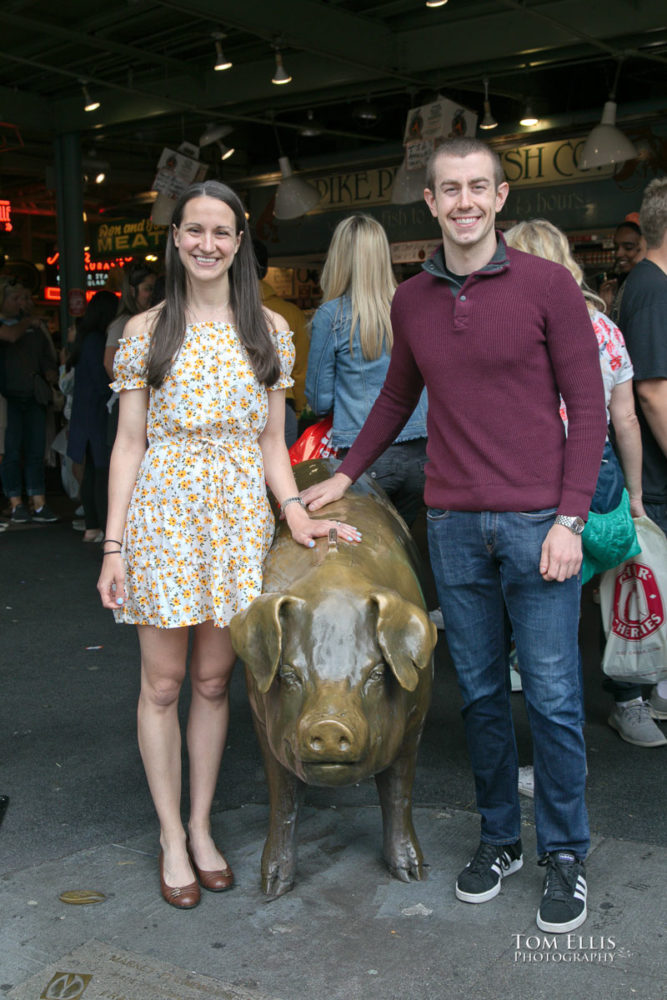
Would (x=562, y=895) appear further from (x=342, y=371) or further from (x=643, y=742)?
(x=342, y=371)

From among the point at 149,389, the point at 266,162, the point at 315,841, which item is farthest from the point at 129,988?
the point at 266,162

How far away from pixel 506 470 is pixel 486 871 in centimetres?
119

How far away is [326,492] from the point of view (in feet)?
10.6

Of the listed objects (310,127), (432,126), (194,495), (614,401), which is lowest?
(194,495)

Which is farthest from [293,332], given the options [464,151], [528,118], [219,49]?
[528,118]

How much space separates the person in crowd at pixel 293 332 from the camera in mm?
5421

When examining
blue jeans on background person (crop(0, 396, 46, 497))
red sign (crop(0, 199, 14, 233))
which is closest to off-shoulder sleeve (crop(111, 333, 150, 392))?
blue jeans on background person (crop(0, 396, 46, 497))

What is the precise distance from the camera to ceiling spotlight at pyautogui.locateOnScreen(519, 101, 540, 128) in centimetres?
932

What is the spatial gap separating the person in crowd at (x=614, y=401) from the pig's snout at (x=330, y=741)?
1.51 meters

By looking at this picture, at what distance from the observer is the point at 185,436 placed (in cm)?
297

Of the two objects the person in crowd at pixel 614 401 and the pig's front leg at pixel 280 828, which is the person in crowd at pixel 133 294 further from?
the pig's front leg at pixel 280 828

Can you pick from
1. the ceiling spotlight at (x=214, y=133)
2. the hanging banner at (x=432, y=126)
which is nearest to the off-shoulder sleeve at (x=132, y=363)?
the hanging banner at (x=432, y=126)

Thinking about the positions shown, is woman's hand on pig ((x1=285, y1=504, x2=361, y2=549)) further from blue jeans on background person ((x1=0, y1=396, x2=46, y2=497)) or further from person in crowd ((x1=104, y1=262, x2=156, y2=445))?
blue jeans on background person ((x1=0, y1=396, x2=46, y2=497))

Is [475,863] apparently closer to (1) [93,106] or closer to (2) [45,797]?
(2) [45,797]
